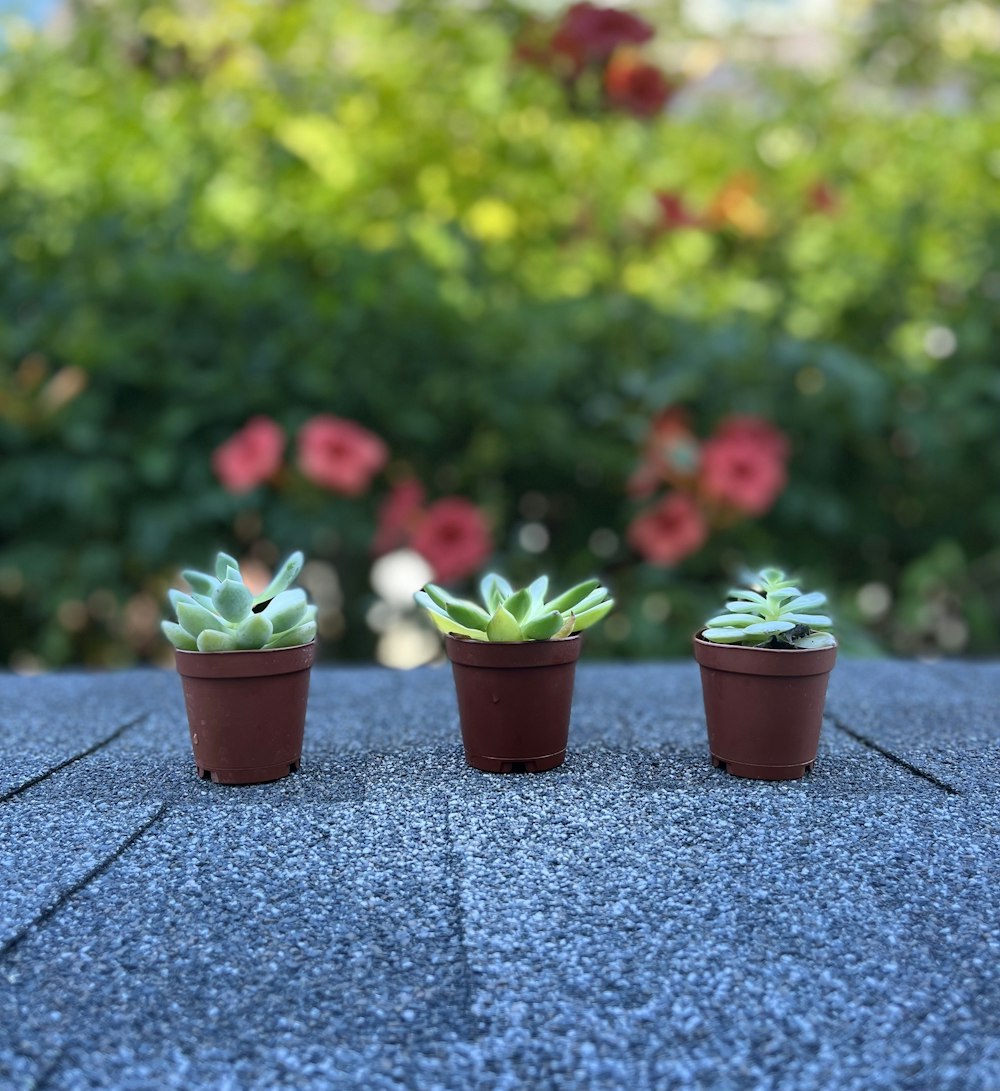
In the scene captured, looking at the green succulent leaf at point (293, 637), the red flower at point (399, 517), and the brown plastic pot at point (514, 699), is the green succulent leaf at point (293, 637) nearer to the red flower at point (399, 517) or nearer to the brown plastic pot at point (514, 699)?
the brown plastic pot at point (514, 699)

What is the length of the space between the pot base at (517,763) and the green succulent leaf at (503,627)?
0.45 ft

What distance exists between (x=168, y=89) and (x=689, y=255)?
4.51ft

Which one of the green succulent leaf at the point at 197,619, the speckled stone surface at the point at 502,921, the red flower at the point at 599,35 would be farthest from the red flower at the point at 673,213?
the green succulent leaf at the point at 197,619

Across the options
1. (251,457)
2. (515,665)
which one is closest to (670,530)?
(251,457)

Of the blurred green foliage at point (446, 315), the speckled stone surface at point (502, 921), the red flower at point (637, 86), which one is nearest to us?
the speckled stone surface at point (502, 921)

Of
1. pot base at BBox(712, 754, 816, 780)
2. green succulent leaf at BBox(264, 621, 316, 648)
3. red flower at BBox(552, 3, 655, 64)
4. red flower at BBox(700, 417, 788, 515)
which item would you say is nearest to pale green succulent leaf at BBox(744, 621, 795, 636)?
pot base at BBox(712, 754, 816, 780)

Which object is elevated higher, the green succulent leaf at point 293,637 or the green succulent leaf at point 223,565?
the green succulent leaf at point 223,565

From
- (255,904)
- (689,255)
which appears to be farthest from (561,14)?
(255,904)

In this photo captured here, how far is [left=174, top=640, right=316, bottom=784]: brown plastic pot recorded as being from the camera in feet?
3.75

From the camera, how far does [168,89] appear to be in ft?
9.50

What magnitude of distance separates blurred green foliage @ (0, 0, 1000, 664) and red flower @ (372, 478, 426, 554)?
0.06 meters

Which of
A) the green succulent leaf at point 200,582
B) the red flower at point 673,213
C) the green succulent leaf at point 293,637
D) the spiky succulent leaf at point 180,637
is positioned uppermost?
the red flower at point 673,213

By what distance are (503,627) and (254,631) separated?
25 centimetres

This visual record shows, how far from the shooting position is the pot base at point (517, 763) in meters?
1.21
